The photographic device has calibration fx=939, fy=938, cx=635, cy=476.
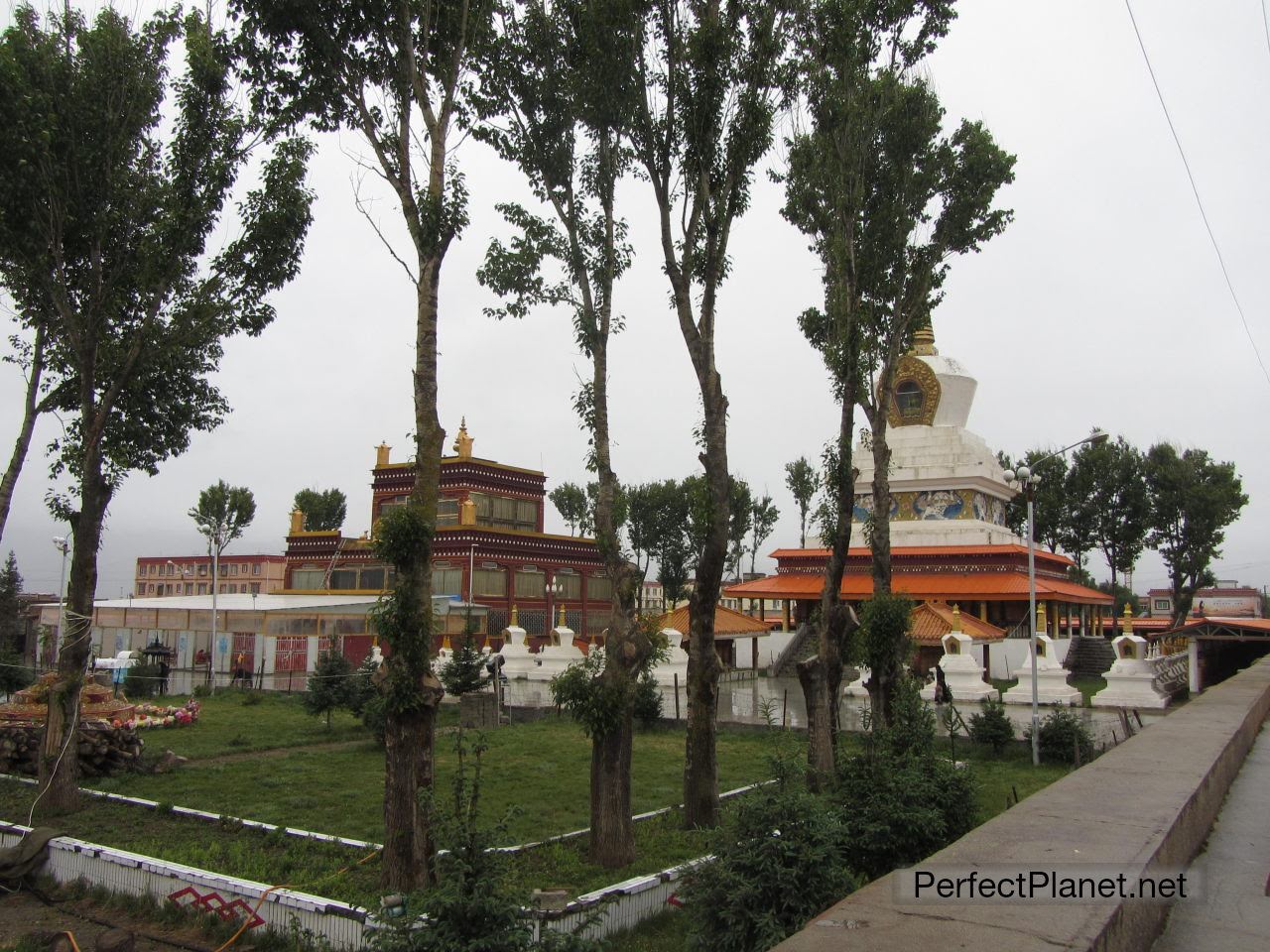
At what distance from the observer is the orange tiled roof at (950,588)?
30.2 m

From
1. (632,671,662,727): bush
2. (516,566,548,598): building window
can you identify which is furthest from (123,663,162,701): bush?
(516,566,548,598): building window

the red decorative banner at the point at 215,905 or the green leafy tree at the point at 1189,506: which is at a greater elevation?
the green leafy tree at the point at 1189,506

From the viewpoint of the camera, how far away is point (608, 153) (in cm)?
1111

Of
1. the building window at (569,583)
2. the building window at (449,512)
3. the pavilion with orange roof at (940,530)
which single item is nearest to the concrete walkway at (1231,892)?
the pavilion with orange roof at (940,530)

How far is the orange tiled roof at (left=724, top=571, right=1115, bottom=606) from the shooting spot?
3022 centimetres

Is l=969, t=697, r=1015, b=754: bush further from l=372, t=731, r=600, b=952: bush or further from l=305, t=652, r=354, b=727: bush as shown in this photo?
l=372, t=731, r=600, b=952: bush

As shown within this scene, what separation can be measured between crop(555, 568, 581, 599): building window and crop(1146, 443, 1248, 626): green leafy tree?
28.4 meters

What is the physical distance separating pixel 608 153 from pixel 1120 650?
18.9m

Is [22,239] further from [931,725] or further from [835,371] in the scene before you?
[931,725]

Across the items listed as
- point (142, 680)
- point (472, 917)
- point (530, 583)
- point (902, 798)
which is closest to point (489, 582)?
point (530, 583)

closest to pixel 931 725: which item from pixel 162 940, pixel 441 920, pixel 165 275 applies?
pixel 441 920

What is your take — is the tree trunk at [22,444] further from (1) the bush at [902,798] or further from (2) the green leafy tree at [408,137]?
(1) the bush at [902,798]

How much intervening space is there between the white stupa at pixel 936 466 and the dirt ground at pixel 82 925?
1074 inches

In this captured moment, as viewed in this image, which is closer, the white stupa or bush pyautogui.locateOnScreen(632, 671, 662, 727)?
bush pyautogui.locateOnScreen(632, 671, 662, 727)
